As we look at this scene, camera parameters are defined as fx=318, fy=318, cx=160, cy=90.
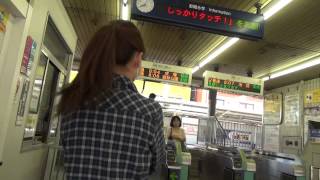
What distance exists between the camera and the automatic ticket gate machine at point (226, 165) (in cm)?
535

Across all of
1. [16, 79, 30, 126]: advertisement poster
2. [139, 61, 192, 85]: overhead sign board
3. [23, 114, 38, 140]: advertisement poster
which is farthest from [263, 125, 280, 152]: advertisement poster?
[16, 79, 30, 126]: advertisement poster

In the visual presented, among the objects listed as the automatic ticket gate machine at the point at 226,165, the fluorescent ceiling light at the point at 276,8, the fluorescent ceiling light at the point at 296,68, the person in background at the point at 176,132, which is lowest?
the automatic ticket gate machine at the point at 226,165

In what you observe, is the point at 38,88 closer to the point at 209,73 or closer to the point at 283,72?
the point at 209,73

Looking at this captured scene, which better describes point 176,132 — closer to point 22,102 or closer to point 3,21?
point 22,102

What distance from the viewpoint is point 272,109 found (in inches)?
417

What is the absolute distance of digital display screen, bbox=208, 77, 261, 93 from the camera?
8.09 metres

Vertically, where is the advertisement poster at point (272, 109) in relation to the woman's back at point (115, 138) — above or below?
above

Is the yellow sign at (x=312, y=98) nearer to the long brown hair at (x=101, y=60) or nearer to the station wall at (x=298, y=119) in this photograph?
the station wall at (x=298, y=119)

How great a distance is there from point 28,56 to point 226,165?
16.1ft

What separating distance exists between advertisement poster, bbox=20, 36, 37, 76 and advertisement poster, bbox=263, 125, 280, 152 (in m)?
8.69

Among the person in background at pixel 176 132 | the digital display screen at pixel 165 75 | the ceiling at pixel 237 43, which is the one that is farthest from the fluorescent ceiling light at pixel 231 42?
the person in background at pixel 176 132

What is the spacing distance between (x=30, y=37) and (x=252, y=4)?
367 centimetres

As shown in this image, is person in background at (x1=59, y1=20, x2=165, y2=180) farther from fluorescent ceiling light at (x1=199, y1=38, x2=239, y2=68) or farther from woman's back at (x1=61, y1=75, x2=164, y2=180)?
fluorescent ceiling light at (x1=199, y1=38, x2=239, y2=68)

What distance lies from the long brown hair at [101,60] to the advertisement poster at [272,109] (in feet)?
32.2
